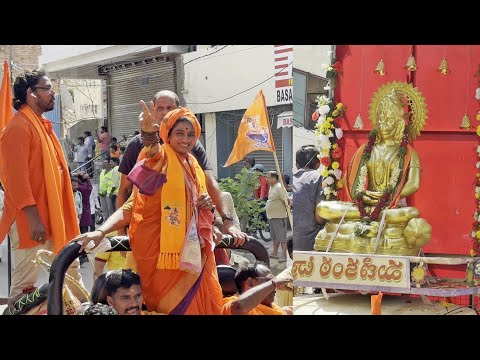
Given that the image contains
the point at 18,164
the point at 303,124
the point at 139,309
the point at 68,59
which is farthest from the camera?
the point at 68,59

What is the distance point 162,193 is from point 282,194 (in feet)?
2.37

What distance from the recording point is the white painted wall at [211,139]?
3307 millimetres

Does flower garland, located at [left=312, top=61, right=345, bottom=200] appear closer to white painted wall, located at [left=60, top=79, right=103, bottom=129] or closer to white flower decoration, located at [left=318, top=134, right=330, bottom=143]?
white flower decoration, located at [left=318, top=134, right=330, bottom=143]

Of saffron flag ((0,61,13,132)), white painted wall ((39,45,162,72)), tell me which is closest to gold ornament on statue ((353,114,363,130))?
white painted wall ((39,45,162,72))

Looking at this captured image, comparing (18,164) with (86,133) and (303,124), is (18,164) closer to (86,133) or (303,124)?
(86,133)

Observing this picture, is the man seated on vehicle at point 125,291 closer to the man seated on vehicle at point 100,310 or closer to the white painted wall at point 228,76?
the man seated on vehicle at point 100,310

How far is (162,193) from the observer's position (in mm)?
2656

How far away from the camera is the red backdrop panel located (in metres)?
3.02

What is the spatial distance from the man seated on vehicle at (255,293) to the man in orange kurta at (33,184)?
0.80 meters

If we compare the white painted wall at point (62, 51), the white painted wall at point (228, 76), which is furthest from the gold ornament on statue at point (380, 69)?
the white painted wall at point (62, 51)

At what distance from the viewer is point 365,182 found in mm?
3318

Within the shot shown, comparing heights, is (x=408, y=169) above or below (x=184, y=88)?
below

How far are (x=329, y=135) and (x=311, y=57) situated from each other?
0.41 m

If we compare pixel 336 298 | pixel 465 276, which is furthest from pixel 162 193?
pixel 465 276
